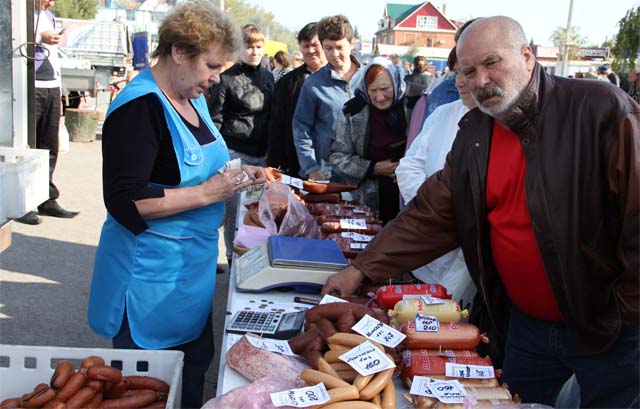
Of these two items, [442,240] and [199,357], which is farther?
[199,357]

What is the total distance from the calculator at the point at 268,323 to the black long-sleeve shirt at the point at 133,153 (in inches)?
19.0

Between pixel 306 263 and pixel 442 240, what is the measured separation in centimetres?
55

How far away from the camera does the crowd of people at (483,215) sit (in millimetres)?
1998

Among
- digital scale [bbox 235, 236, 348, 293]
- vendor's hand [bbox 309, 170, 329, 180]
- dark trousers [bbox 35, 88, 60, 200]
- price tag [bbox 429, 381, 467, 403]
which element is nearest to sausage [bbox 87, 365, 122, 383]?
digital scale [bbox 235, 236, 348, 293]

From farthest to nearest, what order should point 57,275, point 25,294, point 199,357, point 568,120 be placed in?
point 57,275
point 25,294
point 199,357
point 568,120

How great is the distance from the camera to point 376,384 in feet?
5.33

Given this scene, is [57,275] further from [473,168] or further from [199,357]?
[473,168]

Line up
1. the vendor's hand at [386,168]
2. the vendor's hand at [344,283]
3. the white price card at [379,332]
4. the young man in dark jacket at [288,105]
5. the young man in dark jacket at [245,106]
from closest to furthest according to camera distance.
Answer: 1. the white price card at [379,332]
2. the vendor's hand at [344,283]
3. the vendor's hand at [386,168]
4. the young man in dark jacket at [245,106]
5. the young man in dark jacket at [288,105]

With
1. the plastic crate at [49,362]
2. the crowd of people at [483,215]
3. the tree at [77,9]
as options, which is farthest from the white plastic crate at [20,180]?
the tree at [77,9]

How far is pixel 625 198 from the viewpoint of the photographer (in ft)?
6.26

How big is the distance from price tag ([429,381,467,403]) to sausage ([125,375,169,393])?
93 centimetres

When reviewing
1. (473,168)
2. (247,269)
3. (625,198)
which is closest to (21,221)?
(247,269)

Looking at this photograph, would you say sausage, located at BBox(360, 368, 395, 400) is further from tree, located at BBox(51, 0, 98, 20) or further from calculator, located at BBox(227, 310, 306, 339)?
tree, located at BBox(51, 0, 98, 20)

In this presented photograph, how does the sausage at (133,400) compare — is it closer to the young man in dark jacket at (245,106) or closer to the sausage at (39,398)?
the sausage at (39,398)
